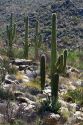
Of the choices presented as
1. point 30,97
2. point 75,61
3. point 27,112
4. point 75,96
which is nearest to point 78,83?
point 75,96

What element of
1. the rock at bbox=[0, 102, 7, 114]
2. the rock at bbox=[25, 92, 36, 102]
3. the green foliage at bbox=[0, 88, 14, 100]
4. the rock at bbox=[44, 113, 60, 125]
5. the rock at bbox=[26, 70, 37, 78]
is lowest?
the rock at bbox=[26, 70, 37, 78]

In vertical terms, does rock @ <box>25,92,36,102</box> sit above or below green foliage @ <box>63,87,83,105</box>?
above

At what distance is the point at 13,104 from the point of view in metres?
14.7

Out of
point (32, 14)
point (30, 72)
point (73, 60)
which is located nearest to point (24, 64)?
point (30, 72)

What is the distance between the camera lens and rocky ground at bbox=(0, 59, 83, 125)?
1382cm

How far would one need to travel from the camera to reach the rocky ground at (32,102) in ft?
45.3

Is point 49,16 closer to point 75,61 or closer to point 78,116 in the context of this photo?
point 75,61

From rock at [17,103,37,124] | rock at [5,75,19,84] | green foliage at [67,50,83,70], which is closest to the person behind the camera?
rock at [17,103,37,124]

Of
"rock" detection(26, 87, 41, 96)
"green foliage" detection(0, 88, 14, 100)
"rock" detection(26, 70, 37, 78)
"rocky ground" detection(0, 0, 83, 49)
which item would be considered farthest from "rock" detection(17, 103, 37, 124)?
"rocky ground" detection(0, 0, 83, 49)

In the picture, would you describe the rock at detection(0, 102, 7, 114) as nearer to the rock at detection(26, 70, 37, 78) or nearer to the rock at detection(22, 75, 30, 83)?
the rock at detection(22, 75, 30, 83)

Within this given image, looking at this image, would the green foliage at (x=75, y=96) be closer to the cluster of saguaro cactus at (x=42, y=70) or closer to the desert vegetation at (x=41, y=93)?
the desert vegetation at (x=41, y=93)

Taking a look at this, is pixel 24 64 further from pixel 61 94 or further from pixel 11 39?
pixel 61 94

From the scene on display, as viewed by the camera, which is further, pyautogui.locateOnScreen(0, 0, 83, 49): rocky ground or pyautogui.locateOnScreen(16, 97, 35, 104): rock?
pyautogui.locateOnScreen(0, 0, 83, 49): rocky ground

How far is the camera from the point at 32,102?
51.7ft
